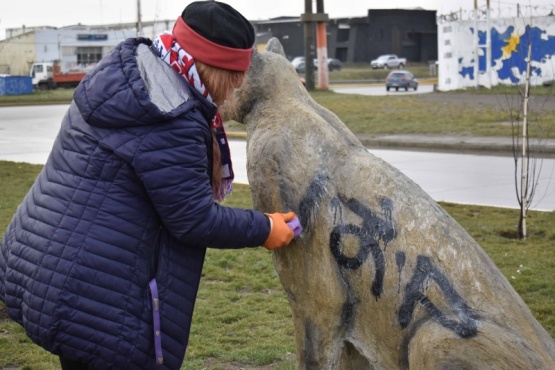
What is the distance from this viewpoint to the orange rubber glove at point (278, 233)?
3297 millimetres

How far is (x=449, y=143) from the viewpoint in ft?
60.6

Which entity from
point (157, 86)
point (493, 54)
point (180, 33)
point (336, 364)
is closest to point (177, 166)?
point (157, 86)

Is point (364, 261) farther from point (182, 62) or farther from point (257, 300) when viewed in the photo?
point (257, 300)

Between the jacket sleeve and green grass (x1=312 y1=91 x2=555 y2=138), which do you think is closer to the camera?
the jacket sleeve

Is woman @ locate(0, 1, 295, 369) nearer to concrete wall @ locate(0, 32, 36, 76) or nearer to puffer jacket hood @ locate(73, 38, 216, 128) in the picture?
puffer jacket hood @ locate(73, 38, 216, 128)

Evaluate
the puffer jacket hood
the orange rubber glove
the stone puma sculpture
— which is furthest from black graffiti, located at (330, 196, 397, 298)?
the puffer jacket hood

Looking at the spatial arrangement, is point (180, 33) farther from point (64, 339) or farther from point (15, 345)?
point (15, 345)

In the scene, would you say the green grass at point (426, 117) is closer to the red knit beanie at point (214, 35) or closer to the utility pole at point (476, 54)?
the utility pole at point (476, 54)

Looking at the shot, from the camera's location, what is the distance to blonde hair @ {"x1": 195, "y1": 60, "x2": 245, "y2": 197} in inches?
125

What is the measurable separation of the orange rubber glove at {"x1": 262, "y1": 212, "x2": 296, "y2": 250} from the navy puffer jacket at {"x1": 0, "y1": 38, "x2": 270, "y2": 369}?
→ 223mm

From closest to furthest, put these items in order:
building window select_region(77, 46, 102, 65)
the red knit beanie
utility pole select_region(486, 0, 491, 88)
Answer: the red knit beanie, utility pole select_region(486, 0, 491, 88), building window select_region(77, 46, 102, 65)

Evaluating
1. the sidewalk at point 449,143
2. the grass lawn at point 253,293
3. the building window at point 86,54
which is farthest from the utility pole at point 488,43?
the building window at point 86,54

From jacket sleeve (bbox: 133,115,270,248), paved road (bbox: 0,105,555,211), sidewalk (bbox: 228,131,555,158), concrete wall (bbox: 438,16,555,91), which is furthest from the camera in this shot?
concrete wall (bbox: 438,16,555,91)

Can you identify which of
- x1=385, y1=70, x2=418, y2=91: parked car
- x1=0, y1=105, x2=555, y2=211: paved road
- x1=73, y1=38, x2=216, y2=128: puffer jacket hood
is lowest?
x1=0, y1=105, x2=555, y2=211: paved road
